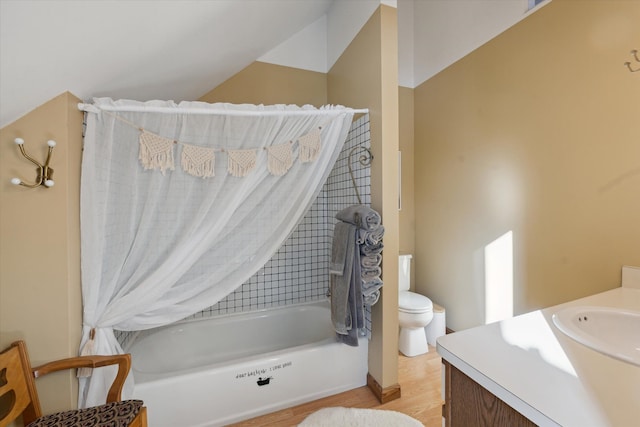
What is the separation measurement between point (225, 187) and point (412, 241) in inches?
84.4

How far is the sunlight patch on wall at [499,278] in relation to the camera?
1938 millimetres

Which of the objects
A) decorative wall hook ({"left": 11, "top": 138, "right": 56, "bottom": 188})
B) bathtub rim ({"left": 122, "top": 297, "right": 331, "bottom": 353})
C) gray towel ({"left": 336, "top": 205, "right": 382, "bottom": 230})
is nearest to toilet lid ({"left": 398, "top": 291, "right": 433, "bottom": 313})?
bathtub rim ({"left": 122, "top": 297, "right": 331, "bottom": 353})

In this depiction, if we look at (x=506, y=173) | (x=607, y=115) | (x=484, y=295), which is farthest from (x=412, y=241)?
(x=607, y=115)

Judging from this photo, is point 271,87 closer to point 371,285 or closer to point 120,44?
point 120,44

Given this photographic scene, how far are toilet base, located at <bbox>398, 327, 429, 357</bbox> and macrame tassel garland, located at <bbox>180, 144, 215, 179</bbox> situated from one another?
6.68 ft

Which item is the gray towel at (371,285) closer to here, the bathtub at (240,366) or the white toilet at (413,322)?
the bathtub at (240,366)

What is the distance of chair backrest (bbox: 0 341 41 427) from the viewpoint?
3.34 ft

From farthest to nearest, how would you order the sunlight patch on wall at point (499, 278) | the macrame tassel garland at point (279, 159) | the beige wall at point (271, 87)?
the beige wall at point (271, 87) → the sunlight patch on wall at point (499, 278) → the macrame tassel garland at point (279, 159)

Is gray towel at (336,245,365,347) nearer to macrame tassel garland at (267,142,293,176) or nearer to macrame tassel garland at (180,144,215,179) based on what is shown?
macrame tassel garland at (267,142,293,176)

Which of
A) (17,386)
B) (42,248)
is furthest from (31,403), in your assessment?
(42,248)

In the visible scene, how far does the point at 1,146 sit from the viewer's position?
3.67ft

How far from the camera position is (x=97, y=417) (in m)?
1.08

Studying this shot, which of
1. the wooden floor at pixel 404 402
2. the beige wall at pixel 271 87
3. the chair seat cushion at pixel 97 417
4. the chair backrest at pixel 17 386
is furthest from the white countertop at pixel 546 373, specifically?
the beige wall at pixel 271 87

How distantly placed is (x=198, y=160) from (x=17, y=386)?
3.94ft
